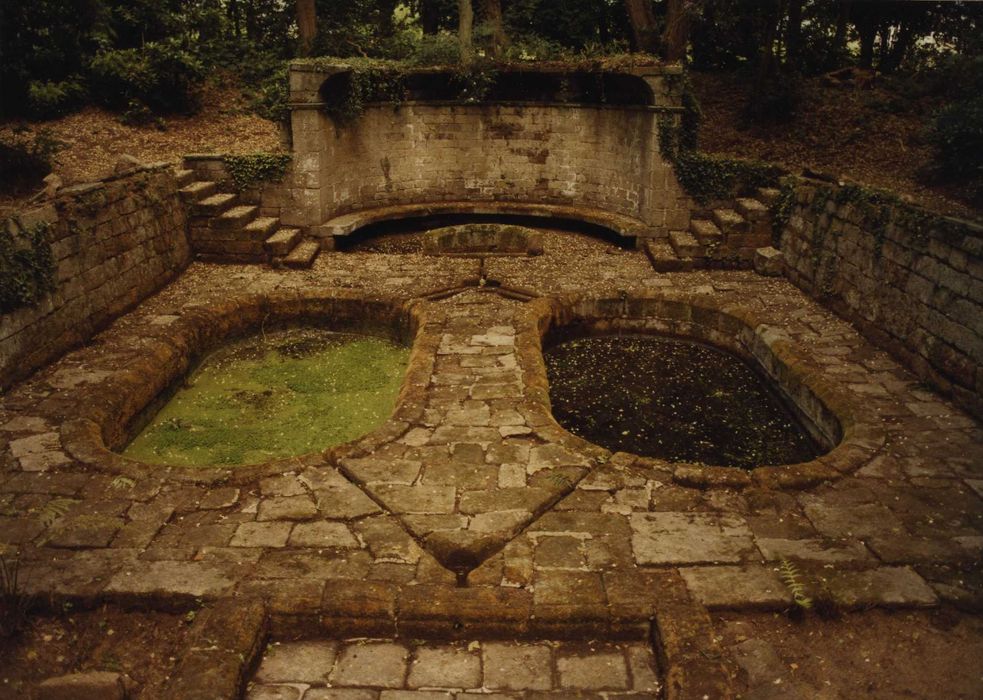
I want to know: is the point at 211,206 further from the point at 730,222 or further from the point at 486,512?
the point at 730,222

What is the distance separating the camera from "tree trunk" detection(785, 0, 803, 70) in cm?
1413

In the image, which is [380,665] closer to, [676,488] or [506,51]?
[676,488]

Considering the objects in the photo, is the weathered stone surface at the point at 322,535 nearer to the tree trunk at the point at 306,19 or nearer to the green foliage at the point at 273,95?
the green foliage at the point at 273,95

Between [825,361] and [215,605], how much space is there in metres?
6.27

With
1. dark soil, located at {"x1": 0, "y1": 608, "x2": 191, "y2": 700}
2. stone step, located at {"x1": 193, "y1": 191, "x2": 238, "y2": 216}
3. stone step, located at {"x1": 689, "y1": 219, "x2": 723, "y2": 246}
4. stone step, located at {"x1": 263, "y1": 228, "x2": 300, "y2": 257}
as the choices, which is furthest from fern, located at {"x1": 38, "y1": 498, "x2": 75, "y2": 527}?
stone step, located at {"x1": 689, "y1": 219, "x2": 723, "y2": 246}

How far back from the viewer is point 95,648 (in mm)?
3994

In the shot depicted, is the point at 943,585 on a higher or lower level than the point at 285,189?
lower

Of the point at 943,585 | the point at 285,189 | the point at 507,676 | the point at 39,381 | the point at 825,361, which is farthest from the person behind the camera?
the point at 285,189

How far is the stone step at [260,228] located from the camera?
34.9 feet

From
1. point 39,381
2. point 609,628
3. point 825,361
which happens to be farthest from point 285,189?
point 609,628

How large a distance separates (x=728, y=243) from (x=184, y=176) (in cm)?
822

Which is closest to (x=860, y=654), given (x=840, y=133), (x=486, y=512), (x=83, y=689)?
(x=486, y=512)

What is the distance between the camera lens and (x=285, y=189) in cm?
1133

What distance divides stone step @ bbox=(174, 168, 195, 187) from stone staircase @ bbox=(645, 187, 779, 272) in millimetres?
7154
